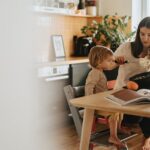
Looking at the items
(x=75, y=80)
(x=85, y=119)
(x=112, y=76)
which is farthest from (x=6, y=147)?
(x=112, y=76)

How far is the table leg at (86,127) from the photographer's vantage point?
204 cm

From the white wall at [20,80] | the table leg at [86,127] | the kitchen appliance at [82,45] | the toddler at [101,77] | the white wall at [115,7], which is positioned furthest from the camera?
the white wall at [115,7]

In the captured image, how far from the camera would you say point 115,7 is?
432 centimetres

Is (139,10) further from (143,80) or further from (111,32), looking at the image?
(143,80)

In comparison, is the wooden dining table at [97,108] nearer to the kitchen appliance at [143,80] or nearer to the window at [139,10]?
the kitchen appliance at [143,80]

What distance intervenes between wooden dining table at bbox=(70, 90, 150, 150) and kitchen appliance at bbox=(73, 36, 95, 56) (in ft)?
6.77

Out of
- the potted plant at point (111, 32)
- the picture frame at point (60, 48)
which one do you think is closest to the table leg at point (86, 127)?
the picture frame at point (60, 48)

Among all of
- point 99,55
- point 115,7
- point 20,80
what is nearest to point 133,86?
point 99,55

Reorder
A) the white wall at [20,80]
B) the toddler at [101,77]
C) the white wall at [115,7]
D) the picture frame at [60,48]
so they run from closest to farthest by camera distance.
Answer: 1. the white wall at [20,80]
2. the toddler at [101,77]
3. the picture frame at [60,48]
4. the white wall at [115,7]

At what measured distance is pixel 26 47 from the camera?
1.16ft

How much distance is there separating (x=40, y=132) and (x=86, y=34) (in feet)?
12.9

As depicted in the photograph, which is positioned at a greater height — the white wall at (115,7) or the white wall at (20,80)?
the white wall at (115,7)

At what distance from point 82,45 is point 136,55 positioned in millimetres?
1691

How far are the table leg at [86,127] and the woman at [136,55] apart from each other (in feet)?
1.82
